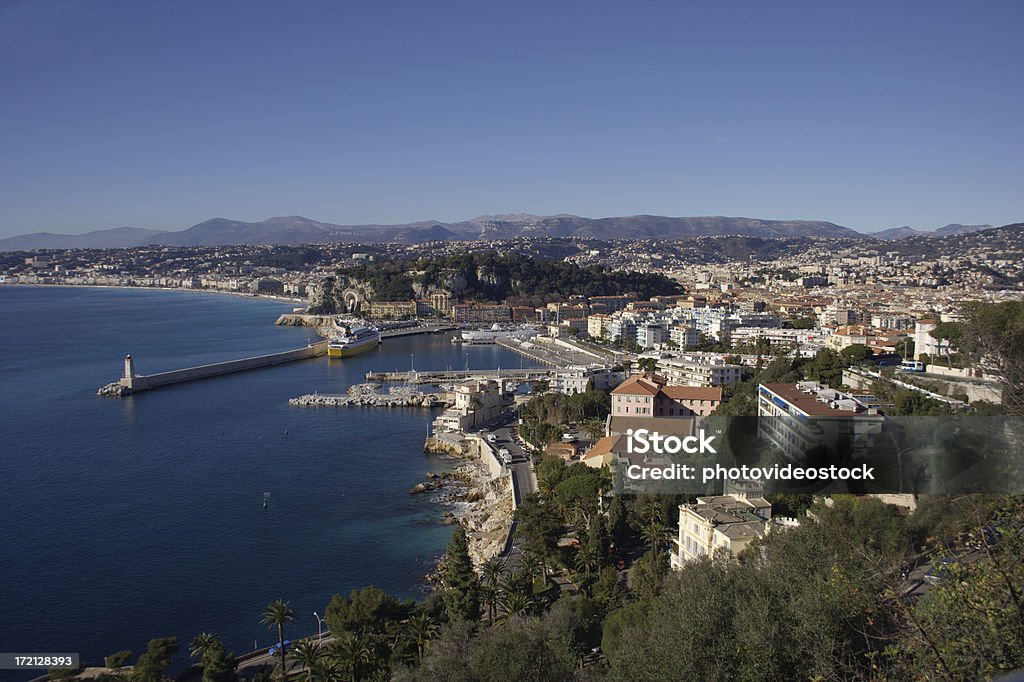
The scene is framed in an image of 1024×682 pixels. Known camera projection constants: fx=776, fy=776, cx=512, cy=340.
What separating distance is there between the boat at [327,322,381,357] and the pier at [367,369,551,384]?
121 inches

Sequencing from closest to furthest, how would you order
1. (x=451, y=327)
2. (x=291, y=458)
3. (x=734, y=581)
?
(x=734, y=581) < (x=291, y=458) < (x=451, y=327)

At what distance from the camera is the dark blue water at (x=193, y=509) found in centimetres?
449

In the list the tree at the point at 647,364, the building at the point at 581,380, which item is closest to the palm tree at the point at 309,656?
the building at the point at 581,380

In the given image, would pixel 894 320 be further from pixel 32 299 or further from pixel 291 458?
pixel 32 299

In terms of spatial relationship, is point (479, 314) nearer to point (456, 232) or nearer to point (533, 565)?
point (533, 565)

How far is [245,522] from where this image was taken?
590cm

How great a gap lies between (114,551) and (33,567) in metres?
0.47

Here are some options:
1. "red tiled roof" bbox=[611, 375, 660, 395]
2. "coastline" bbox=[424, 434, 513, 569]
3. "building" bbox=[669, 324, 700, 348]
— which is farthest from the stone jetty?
"building" bbox=[669, 324, 700, 348]

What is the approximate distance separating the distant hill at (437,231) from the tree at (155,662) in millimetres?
75259

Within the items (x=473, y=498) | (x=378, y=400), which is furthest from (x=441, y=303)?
(x=473, y=498)

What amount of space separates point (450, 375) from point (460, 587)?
9015 mm

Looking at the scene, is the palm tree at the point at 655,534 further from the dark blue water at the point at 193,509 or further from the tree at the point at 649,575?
the dark blue water at the point at 193,509

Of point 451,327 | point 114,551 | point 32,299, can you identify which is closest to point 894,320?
point 451,327

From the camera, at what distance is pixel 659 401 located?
783cm
